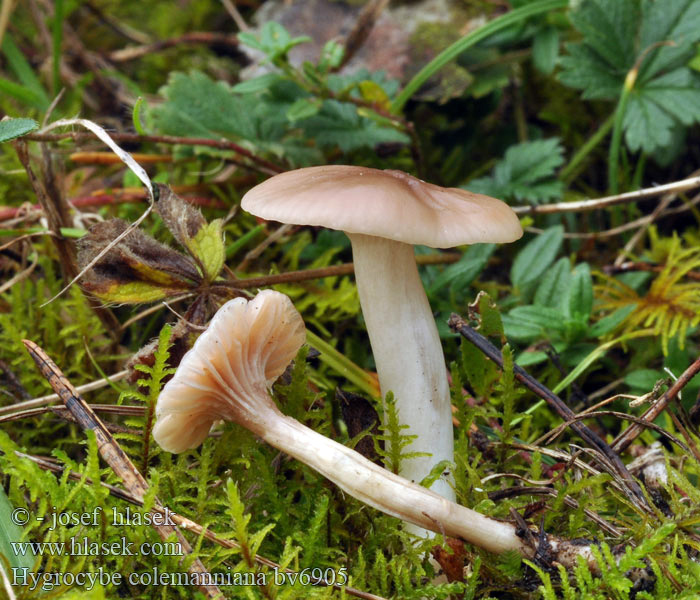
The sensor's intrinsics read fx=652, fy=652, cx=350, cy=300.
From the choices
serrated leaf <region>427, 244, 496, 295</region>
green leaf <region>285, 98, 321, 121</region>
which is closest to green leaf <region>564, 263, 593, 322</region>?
serrated leaf <region>427, 244, 496, 295</region>

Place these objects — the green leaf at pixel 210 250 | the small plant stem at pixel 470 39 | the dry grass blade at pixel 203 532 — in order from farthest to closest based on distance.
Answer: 1. the small plant stem at pixel 470 39
2. the green leaf at pixel 210 250
3. the dry grass blade at pixel 203 532

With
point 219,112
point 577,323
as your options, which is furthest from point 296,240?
point 577,323

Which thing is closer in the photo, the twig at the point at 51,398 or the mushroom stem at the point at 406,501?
the mushroom stem at the point at 406,501

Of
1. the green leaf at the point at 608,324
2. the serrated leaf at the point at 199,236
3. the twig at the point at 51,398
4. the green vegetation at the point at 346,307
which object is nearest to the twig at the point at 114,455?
the green vegetation at the point at 346,307

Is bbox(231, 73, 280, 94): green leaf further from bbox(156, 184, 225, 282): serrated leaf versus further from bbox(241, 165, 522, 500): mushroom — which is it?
bbox(241, 165, 522, 500): mushroom

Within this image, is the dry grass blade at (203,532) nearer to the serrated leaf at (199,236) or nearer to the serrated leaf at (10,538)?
the serrated leaf at (10,538)

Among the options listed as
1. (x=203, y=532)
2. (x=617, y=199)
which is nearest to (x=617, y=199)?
(x=617, y=199)

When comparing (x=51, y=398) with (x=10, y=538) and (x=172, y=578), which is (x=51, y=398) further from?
(x=172, y=578)
